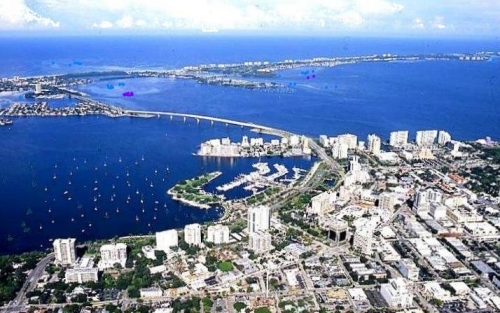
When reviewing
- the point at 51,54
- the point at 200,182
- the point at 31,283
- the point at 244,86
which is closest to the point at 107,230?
the point at 31,283

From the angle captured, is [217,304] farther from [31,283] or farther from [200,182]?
[200,182]

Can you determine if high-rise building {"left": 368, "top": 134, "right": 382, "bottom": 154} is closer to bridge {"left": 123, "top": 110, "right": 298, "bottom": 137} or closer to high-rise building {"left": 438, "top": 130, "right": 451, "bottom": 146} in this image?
high-rise building {"left": 438, "top": 130, "right": 451, "bottom": 146}

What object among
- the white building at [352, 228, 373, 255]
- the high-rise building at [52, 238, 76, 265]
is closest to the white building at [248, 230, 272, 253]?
the white building at [352, 228, 373, 255]

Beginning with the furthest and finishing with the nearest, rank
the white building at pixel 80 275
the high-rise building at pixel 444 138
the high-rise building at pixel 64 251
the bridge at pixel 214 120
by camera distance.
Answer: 1. the bridge at pixel 214 120
2. the high-rise building at pixel 444 138
3. the high-rise building at pixel 64 251
4. the white building at pixel 80 275

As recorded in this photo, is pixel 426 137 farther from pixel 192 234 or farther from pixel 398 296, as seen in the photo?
pixel 192 234

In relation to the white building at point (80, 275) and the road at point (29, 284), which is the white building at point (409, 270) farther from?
the road at point (29, 284)

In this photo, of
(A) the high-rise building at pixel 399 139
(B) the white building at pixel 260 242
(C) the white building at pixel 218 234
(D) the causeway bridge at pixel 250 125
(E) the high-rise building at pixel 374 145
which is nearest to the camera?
(B) the white building at pixel 260 242

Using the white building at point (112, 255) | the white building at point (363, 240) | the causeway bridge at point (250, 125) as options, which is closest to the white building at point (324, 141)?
the causeway bridge at point (250, 125)
